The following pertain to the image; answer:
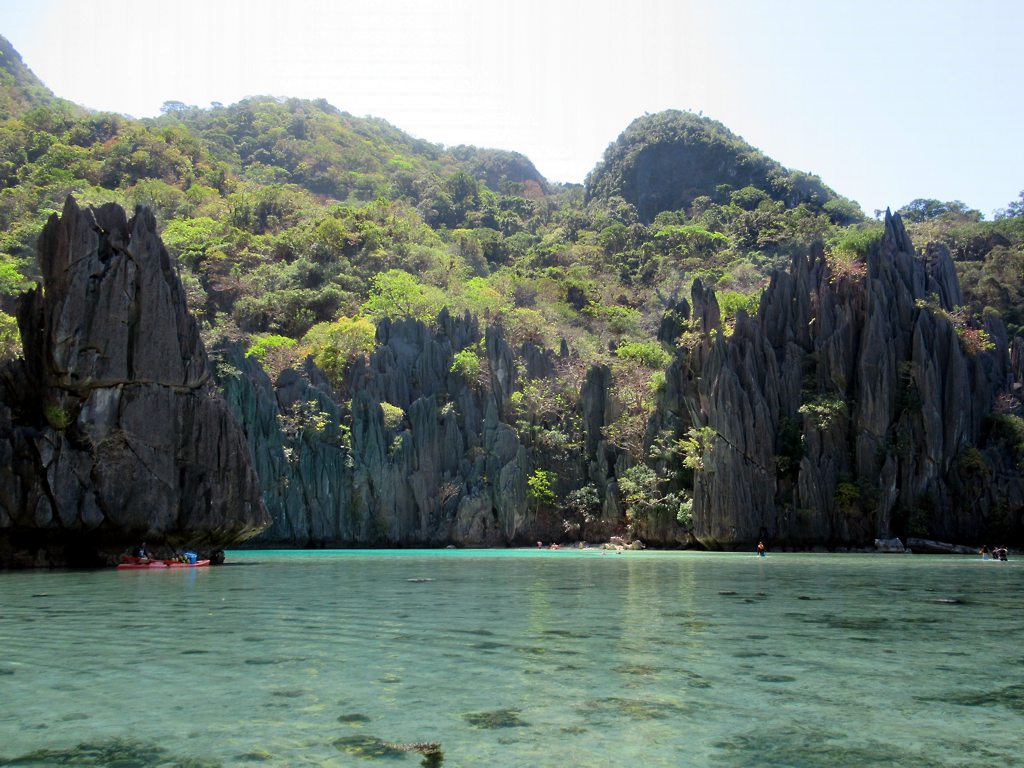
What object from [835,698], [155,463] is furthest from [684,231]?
[835,698]

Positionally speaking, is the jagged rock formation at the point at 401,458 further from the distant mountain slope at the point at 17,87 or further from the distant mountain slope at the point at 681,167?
the distant mountain slope at the point at 17,87

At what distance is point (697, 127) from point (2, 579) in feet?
404

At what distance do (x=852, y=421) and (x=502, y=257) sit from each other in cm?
5437

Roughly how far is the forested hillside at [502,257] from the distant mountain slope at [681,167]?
0.36 m

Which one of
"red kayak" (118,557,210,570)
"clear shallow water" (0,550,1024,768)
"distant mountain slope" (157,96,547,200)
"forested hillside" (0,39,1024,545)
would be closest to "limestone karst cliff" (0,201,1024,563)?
"forested hillside" (0,39,1024,545)

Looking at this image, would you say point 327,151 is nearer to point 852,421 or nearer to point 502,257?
point 502,257

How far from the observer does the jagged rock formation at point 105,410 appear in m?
30.8

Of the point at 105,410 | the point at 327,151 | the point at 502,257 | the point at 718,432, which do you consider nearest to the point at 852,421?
the point at 718,432

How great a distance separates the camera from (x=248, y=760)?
7.34 meters

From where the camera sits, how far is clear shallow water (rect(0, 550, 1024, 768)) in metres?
7.78

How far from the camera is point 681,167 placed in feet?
419

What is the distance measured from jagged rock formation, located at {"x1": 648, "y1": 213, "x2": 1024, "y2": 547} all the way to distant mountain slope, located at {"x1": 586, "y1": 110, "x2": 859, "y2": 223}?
65.0m

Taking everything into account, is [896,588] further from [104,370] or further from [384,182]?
[384,182]

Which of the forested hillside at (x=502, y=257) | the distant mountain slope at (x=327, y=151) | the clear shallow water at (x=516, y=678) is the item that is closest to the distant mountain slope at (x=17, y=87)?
the forested hillside at (x=502, y=257)
